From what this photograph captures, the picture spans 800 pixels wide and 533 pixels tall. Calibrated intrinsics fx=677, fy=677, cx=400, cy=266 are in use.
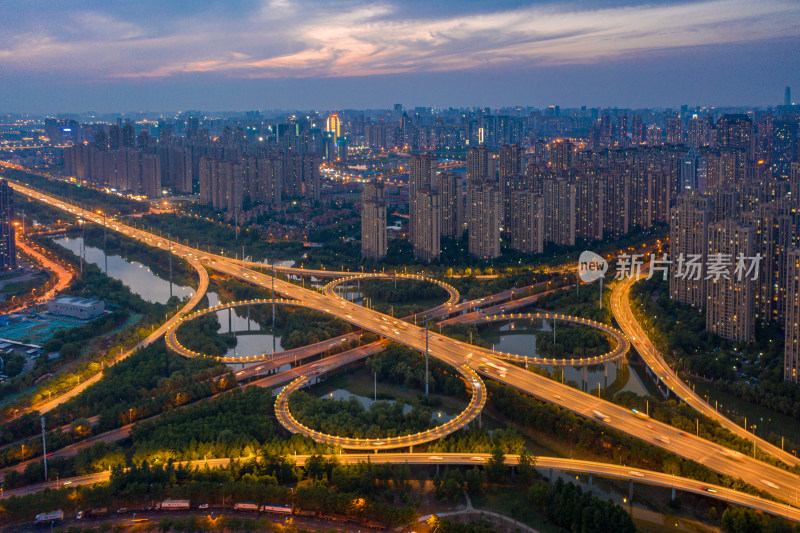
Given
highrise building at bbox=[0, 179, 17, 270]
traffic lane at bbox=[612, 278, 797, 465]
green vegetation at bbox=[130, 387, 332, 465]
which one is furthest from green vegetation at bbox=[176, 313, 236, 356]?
highrise building at bbox=[0, 179, 17, 270]

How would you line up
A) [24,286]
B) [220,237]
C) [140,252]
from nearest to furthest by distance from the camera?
[24,286] < [140,252] < [220,237]

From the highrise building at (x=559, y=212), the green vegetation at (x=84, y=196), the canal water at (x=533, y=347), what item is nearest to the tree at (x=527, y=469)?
the canal water at (x=533, y=347)

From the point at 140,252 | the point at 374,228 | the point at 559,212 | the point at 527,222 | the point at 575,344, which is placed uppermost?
the point at 559,212

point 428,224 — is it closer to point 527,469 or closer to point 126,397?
point 126,397

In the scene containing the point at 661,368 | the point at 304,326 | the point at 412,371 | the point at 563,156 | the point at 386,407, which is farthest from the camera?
the point at 563,156

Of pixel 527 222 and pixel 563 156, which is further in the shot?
pixel 563 156

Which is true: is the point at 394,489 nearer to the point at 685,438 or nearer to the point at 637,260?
the point at 685,438

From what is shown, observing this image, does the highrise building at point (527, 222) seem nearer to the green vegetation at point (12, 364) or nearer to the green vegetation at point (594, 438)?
the green vegetation at point (594, 438)

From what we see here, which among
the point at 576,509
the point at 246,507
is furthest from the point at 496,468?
the point at 246,507
